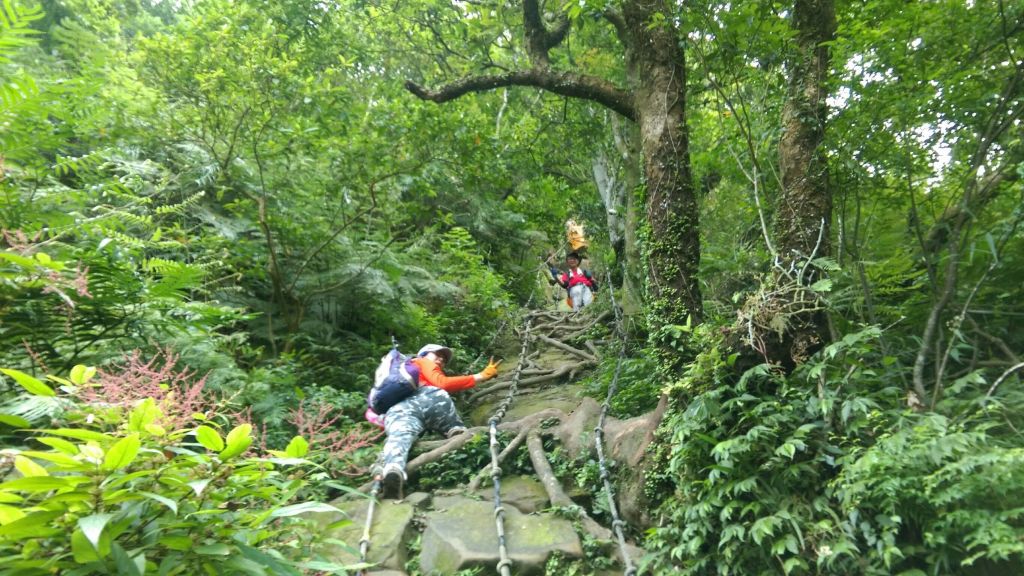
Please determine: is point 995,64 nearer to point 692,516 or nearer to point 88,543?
point 692,516

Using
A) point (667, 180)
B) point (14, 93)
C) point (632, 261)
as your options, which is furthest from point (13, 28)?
point (632, 261)

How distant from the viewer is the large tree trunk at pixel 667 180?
14.3 ft

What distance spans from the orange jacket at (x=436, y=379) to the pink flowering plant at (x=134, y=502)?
422 cm

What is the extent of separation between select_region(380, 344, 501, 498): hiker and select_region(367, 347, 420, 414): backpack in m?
0.09

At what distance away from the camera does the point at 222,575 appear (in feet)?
4.56

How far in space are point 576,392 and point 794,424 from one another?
408cm

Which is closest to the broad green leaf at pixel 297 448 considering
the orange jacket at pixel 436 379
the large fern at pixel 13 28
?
the large fern at pixel 13 28

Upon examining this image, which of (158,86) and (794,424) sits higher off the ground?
(158,86)

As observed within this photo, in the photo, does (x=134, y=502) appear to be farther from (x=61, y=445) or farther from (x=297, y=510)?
(x=297, y=510)

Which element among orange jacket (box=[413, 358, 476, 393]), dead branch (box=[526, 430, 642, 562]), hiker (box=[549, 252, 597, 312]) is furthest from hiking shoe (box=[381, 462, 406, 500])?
hiker (box=[549, 252, 597, 312])

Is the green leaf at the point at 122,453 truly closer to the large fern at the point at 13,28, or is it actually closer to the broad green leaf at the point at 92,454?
the broad green leaf at the point at 92,454

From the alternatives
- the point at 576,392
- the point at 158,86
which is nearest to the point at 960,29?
the point at 576,392

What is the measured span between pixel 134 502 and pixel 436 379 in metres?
4.59

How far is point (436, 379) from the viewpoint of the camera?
5.90 m
